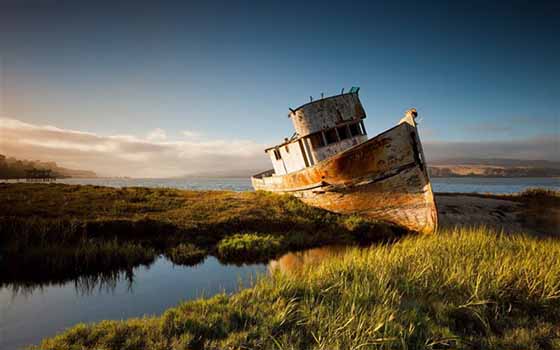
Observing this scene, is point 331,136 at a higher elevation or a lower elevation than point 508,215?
higher

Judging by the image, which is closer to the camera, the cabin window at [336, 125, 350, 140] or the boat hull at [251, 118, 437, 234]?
the boat hull at [251, 118, 437, 234]

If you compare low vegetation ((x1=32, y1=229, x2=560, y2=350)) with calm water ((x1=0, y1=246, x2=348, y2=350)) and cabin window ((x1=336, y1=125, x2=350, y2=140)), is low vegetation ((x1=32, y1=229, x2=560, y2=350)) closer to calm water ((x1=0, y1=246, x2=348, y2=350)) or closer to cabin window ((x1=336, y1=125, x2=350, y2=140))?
calm water ((x1=0, y1=246, x2=348, y2=350))

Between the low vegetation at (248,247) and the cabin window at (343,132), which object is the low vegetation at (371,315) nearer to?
the low vegetation at (248,247)

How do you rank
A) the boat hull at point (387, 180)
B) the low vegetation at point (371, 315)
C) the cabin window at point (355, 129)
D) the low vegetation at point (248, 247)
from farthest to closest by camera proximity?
the cabin window at point (355, 129), the boat hull at point (387, 180), the low vegetation at point (248, 247), the low vegetation at point (371, 315)

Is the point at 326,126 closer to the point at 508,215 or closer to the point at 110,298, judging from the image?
the point at 508,215

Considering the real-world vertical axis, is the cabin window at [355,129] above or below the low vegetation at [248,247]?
above

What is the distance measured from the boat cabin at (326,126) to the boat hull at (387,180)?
209 cm

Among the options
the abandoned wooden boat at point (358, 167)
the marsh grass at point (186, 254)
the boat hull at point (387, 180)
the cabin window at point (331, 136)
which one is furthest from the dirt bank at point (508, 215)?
the marsh grass at point (186, 254)

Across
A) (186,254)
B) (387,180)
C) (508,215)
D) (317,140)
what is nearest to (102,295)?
(186,254)

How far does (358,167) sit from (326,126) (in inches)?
143

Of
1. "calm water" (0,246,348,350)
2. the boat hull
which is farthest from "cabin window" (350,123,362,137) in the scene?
"calm water" (0,246,348,350)

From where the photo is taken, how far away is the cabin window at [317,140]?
14.2 m

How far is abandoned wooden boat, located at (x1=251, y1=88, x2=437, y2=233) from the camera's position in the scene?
1079cm

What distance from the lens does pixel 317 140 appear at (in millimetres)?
14312
